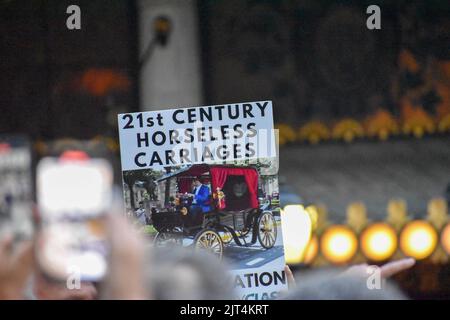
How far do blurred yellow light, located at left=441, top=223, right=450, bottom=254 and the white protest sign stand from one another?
0.83 m

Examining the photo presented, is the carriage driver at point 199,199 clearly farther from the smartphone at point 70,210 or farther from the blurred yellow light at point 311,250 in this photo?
the blurred yellow light at point 311,250

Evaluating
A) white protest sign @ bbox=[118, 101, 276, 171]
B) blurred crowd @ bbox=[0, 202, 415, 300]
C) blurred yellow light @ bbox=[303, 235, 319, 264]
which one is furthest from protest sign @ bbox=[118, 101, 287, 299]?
blurred crowd @ bbox=[0, 202, 415, 300]

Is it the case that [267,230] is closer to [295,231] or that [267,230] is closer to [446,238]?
[295,231]

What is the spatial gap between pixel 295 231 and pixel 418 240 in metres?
0.54

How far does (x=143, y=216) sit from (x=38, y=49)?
89 centimetres

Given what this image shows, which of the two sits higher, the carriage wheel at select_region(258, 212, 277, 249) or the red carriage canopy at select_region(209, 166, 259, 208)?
the red carriage canopy at select_region(209, 166, 259, 208)

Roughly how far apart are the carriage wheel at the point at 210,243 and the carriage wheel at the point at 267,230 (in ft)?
0.62

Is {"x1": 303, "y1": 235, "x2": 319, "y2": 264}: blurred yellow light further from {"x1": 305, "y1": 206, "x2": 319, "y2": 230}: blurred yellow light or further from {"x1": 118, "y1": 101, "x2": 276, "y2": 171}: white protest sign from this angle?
{"x1": 118, "y1": 101, "x2": 276, "y2": 171}: white protest sign

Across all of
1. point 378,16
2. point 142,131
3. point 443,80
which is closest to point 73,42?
point 142,131

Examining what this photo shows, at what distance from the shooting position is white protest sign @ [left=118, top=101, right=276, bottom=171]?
3.67 metres

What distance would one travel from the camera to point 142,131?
3686 millimetres

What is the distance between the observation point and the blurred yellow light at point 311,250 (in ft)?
11.8
